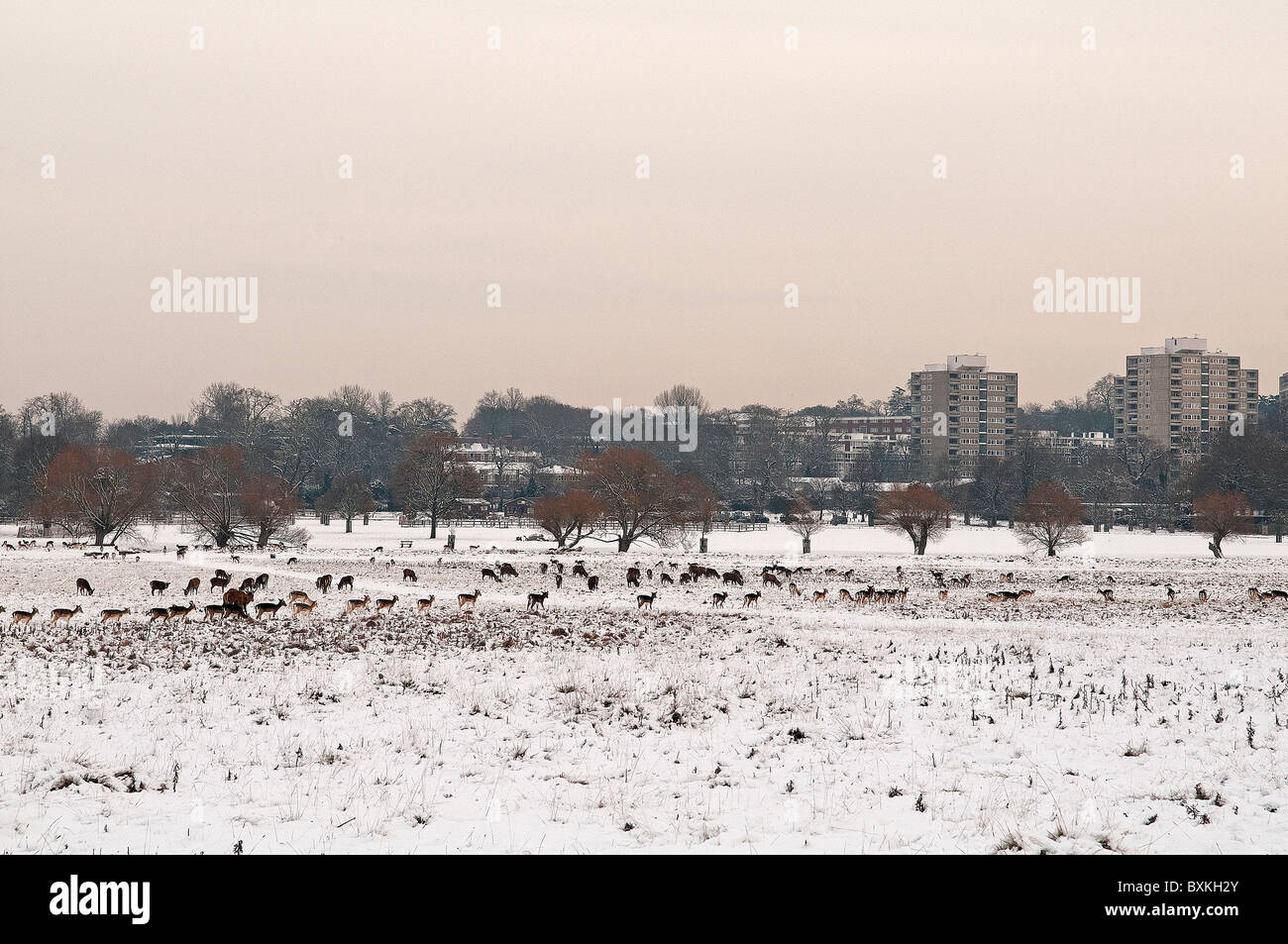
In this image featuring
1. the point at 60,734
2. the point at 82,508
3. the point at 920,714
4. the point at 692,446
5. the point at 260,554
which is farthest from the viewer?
the point at 692,446

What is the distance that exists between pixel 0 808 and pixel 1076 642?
19205 millimetres

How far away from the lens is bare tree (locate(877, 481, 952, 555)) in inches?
2566

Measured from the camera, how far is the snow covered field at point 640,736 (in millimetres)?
9312

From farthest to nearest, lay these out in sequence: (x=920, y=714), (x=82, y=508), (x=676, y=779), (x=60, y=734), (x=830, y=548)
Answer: (x=830, y=548) < (x=82, y=508) < (x=920, y=714) < (x=60, y=734) < (x=676, y=779)

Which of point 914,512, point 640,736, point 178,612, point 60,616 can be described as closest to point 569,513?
point 914,512

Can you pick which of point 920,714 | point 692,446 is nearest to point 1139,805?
point 920,714

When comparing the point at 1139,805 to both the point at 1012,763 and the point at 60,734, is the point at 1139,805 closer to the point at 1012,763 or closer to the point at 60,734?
the point at 1012,763

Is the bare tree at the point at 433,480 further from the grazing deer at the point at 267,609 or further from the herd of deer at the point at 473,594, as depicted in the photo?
the grazing deer at the point at 267,609

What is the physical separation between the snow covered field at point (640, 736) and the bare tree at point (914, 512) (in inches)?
1518

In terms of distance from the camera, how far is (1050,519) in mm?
62312

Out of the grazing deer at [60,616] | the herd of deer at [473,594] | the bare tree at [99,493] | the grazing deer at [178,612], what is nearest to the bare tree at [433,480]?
the bare tree at [99,493]

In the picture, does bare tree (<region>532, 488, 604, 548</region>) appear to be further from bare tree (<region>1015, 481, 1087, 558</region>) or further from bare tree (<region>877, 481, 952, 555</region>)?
bare tree (<region>1015, 481, 1087, 558</region>)

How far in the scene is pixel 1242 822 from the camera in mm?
9500

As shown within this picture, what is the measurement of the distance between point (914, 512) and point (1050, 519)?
26.1 ft
